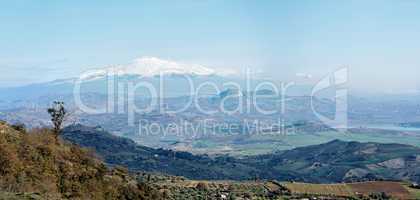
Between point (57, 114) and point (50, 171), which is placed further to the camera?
point (57, 114)

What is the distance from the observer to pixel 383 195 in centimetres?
9500

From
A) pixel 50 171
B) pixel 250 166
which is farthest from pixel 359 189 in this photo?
pixel 250 166

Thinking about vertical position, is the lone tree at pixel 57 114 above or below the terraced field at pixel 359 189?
above

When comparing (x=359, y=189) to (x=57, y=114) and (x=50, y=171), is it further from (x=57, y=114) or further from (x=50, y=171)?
(x=50, y=171)

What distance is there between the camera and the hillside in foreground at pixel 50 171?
121 feet

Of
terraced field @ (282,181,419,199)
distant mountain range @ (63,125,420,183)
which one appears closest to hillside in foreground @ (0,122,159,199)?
terraced field @ (282,181,419,199)

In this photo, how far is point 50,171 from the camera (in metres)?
42.2

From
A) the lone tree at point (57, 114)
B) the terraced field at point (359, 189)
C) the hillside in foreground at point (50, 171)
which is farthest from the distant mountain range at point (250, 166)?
the hillside in foreground at point (50, 171)

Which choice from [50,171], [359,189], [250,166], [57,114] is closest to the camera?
[50,171]

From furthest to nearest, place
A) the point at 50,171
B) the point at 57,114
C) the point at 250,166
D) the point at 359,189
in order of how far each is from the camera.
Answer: the point at 250,166, the point at 359,189, the point at 57,114, the point at 50,171

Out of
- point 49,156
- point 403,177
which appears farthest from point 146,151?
point 49,156

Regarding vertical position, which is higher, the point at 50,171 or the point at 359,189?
the point at 50,171

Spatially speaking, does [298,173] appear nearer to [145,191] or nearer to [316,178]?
[316,178]

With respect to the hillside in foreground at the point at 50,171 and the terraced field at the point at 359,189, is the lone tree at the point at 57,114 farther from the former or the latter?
the terraced field at the point at 359,189
